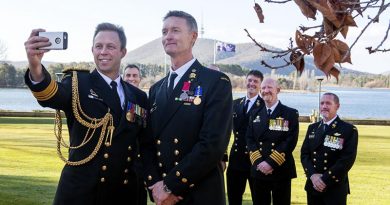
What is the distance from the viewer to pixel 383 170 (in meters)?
15.7

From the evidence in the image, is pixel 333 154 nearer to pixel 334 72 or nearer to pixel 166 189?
pixel 166 189

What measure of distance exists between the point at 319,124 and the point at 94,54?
11.8ft

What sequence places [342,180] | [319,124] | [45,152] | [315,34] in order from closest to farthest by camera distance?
[315,34] < [342,180] < [319,124] < [45,152]

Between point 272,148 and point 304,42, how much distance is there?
4891mm

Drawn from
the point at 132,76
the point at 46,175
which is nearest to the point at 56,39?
the point at 132,76

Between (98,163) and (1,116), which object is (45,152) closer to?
(98,163)

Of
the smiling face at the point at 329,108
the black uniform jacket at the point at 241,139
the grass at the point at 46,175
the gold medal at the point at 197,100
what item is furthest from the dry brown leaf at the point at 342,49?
the grass at the point at 46,175

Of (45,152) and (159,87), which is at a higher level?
(159,87)

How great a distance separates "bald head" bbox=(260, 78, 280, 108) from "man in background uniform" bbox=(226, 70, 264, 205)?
0.29 m

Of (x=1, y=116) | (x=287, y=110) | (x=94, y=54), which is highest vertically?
(x=94, y=54)

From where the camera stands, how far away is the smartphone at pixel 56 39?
3.32 m

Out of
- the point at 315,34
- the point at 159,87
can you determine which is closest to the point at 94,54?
the point at 159,87

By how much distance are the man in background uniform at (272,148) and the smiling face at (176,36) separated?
3.23 metres

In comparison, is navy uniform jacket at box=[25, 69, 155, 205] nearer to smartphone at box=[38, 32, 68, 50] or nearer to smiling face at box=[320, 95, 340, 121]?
smartphone at box=[38, 32, 68, 50]
